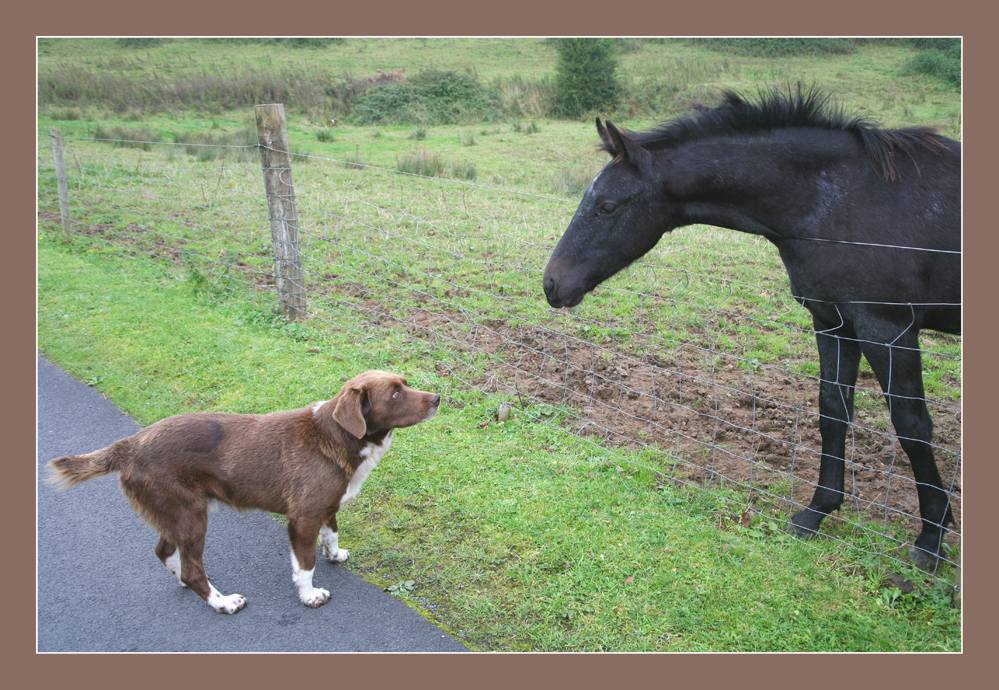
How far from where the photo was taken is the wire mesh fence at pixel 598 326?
5676 mm

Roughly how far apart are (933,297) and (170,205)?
12744 millimetres

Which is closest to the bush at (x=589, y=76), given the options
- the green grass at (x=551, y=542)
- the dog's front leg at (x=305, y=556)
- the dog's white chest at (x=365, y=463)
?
the green grass at (x=551, y=542)

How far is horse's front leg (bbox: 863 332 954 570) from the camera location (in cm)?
448

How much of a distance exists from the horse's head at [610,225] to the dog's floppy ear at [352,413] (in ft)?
4.94

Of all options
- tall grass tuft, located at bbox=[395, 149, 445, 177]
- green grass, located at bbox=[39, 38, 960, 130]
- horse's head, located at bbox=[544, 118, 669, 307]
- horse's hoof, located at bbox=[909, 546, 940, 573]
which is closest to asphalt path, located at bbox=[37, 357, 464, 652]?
horse's head, located at bbox=[544, 118, 669, 307]

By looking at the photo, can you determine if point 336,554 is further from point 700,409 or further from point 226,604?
point 700,409

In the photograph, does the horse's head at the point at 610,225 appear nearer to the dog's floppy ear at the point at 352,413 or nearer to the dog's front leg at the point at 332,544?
the dog's floppy ear at the point at 352,413

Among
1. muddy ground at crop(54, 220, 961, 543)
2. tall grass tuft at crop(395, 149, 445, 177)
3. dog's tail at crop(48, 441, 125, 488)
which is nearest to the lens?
dog's tail at crop(48, 441, 125, 488)

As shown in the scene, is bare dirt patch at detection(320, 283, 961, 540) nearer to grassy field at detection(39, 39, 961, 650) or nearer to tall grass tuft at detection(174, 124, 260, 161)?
grassy field at detection(39, 39, 961, 650)

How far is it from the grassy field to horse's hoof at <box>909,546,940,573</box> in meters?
0.09

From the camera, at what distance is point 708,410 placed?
6.50m

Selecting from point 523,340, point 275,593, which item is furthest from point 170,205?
point 275,593

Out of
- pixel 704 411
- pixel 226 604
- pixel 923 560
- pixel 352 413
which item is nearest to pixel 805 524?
pixel 923 560

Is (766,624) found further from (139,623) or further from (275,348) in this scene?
(275,348)
